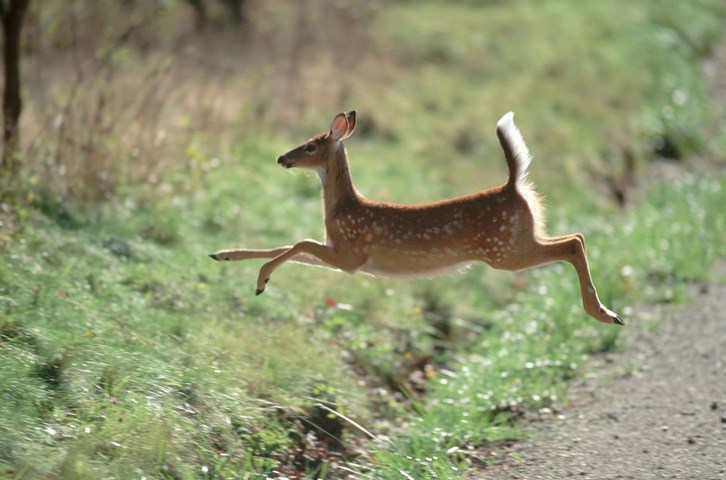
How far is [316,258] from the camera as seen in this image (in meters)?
7.14

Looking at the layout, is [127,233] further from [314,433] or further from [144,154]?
[314,433]

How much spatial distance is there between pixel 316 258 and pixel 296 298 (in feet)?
5.52

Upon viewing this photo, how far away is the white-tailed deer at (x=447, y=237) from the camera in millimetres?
6664

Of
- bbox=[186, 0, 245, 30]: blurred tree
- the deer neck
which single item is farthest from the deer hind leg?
bbox=[186, 0, 245, 30]: blurred tree

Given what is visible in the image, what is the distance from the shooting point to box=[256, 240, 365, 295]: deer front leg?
694cm

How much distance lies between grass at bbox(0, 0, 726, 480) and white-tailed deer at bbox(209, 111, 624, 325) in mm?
890

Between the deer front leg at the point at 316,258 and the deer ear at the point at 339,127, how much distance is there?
803 millimetres

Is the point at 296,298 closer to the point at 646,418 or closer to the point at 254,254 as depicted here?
the point at 254,254

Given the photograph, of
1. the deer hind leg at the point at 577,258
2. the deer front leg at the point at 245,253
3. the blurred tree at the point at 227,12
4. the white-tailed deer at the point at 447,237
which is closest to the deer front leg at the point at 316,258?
the white-tailed deer at the point at 447,237

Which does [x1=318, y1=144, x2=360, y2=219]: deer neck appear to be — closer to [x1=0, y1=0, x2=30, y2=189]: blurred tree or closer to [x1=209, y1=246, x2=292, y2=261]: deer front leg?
[x1=209, y1=246, x2=292, y2=261]: deer front leg

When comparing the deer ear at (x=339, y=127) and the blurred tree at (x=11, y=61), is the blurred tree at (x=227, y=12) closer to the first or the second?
the blurred tree at (x=11, y=61)

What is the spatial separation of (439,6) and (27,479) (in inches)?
727

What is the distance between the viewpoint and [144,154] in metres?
10.1

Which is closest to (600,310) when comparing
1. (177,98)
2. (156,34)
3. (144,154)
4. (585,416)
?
(585,416)
